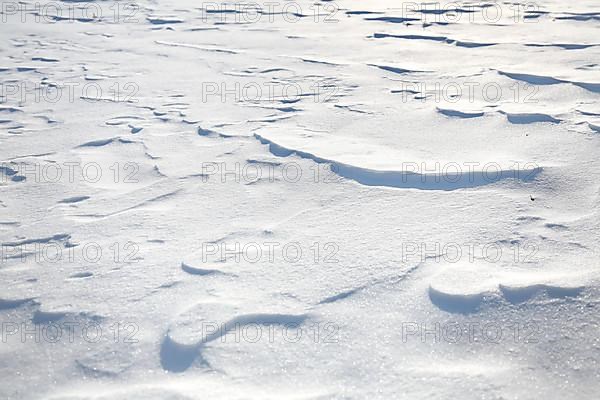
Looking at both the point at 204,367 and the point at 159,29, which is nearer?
the point at 204,367

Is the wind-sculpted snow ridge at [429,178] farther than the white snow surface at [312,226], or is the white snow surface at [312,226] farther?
the wind-sculpted snow ridge at [429,178]

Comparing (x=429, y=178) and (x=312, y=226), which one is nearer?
(x=312, y=226)

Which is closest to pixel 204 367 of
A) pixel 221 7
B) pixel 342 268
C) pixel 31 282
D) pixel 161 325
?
pixel 161 325

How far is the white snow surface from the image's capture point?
1.45 meters

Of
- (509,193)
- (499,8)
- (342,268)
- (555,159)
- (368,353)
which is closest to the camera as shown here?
(368,353)

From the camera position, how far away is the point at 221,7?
563cm

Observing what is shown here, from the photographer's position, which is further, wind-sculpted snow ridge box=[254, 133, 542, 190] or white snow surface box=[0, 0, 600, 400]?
wind-sculpted snow ridge box=[254, 133, 542, 190]

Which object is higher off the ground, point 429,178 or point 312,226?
point 429,178

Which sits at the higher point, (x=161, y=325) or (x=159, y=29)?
(x=159, y=29)

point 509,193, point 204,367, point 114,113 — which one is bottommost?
point 204,367

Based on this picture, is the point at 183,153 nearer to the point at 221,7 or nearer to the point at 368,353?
the point at 368,353

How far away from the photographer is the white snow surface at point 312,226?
145 centimetres

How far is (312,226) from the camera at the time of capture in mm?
2023

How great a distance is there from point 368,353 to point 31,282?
1101 mm
